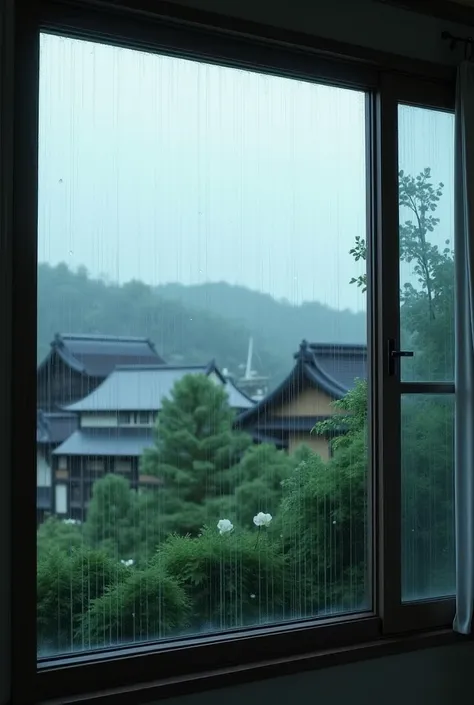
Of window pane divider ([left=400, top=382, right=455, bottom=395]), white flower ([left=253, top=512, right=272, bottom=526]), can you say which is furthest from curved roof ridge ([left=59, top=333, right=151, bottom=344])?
window pane divider ([left=400, top=382, right=455, bottom=395])

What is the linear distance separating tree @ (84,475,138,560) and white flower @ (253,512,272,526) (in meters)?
0.40

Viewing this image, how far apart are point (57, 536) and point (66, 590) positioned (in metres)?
0.15

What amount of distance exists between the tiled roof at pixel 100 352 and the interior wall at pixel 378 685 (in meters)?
0.93

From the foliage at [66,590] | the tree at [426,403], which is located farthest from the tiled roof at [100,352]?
the tree at [426,403]

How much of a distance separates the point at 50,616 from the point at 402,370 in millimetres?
1369

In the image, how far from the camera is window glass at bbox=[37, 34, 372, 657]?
2227 millimetres

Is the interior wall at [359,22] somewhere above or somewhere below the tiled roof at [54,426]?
above

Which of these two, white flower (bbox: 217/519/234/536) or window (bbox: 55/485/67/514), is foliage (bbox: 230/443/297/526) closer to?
white flower (bbox: 217/519/234/536)

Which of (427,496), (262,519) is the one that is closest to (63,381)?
(262,519)

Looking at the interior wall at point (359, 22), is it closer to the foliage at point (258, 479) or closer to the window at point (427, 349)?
the window at point (427, 349)

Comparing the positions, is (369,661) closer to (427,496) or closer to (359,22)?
(427,496)

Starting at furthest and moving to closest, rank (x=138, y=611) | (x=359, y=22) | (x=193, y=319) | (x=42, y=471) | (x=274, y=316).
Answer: (x=359, y=22)
(x=274, y=316)
(x=193, y=319)
(x=138, y=611)
(x=42, y=471)

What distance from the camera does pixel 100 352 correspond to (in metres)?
2.27

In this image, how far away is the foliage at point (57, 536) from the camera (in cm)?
217
